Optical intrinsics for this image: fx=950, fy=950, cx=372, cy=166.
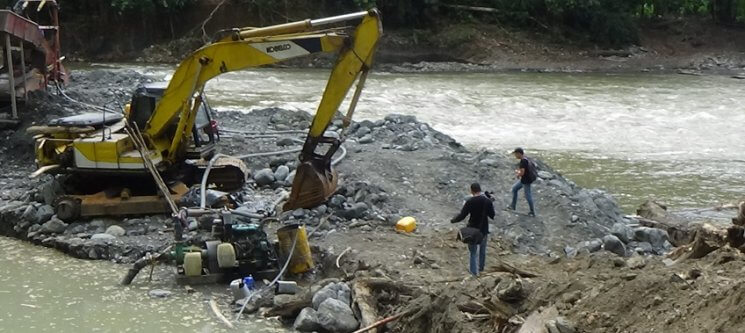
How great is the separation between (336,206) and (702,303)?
7.25m

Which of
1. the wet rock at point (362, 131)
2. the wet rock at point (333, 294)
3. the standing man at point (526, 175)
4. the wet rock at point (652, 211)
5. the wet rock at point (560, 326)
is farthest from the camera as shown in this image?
the wet rock at point (362, 131)

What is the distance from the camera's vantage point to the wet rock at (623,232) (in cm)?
1382

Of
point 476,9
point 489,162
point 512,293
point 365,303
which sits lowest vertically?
point 365,303

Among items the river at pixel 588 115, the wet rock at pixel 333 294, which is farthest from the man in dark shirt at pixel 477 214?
the river at pixel 588 115

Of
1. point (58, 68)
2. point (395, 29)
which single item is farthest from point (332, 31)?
point (395, 29)

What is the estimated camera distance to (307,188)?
13664 millimetres

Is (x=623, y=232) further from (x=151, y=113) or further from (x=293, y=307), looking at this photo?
(x=151, y=113)

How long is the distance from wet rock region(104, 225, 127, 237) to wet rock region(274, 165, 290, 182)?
293cm

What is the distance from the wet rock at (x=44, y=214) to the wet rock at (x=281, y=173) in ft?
11.6

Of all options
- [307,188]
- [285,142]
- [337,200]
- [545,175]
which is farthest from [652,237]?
[285,142]

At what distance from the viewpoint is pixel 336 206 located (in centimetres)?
1384

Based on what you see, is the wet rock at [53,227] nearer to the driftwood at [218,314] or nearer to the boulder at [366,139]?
the driftwood at [218,314]

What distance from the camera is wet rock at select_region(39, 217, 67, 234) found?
44.8 feet

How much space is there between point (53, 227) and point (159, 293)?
3021 millimetres
